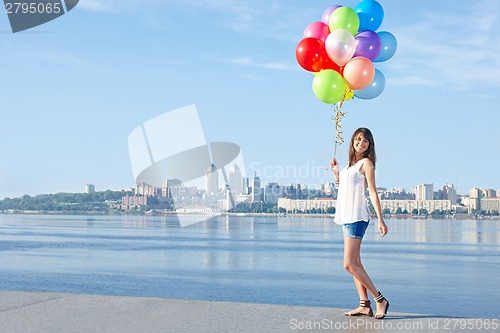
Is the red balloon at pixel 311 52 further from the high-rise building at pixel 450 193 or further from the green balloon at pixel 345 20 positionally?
the high-rise building at pixel 450 193

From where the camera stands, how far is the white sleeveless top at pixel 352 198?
537 centimetres

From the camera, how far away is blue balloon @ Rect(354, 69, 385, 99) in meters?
6.61

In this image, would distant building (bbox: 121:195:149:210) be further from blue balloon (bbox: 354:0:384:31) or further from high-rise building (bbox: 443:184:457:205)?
blue balloon (bbox: 354:0:384:31)

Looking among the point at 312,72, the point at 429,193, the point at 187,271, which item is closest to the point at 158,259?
the point at 187,271

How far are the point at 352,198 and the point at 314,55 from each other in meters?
Result: 1.73

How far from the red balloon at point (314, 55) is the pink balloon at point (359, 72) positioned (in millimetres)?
284

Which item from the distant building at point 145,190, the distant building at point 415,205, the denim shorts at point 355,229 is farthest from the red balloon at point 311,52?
the distant building at point 415,205

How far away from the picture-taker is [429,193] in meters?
150

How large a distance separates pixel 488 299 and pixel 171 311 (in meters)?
17.3

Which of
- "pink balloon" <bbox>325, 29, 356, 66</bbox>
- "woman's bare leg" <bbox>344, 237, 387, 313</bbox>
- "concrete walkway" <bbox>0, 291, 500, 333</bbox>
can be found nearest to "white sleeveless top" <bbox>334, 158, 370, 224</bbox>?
"woman's bare leg" <bbox>344, 237, 387, 313</bbox>

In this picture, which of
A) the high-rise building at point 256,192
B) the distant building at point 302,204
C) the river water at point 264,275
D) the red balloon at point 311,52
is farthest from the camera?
the distant building at point 302,204

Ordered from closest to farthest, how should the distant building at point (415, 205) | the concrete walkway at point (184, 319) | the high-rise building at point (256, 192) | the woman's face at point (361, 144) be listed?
the concrete walkway at point (184, 319) < the woman's face at point (361, 144) < the high-rise building at point (256, 192) < the distant building at point (415, 205)

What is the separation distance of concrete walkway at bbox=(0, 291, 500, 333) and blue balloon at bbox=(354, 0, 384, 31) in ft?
8.67

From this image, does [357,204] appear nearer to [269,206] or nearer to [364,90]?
[364,90]
